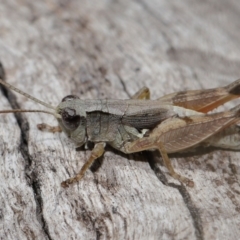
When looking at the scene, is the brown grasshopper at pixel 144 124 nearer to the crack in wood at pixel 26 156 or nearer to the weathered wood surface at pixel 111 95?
the weathered wood surface at pixel 111 95

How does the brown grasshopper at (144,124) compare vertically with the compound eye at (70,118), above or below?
below

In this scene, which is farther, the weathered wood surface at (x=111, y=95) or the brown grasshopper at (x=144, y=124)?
the brown grasshopper at (x=144, y=124)

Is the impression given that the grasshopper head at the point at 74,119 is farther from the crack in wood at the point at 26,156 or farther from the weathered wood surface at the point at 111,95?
the crack in wood at the point at 26,156

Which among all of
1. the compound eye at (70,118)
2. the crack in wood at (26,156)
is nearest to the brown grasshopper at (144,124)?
the compound eye at (70,118)

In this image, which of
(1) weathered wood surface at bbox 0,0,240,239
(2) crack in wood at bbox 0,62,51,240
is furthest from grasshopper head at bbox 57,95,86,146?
(2) crack in wood at bbox 0,62,51,240

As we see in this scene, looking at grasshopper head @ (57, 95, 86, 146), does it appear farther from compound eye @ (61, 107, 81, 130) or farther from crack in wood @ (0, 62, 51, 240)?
crack in wood @ (0, 62, 51, 240)

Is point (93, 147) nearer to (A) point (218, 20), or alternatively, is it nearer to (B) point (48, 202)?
(B) point (48, 202)

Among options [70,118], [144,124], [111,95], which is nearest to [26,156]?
[70,118]
